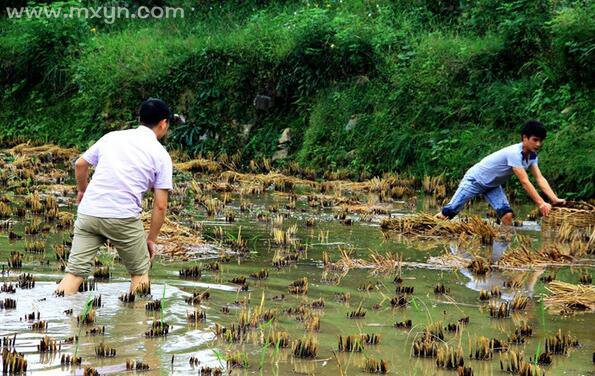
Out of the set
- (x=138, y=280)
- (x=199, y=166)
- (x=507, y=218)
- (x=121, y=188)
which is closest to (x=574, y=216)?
(x=507, y=218)

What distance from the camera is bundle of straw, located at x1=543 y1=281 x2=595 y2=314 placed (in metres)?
8.96

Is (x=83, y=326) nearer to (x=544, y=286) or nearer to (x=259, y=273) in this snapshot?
(x=259, y=273)

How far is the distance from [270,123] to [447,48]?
4.36m

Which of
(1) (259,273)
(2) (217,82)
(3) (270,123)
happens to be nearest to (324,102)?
(3) (270,123)

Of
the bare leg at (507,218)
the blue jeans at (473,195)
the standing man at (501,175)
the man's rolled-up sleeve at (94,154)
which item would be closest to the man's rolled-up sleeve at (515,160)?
the standing man at (501,175)

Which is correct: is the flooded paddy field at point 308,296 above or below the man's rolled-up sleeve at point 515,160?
below

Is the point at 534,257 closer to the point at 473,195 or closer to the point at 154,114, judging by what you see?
the point at 473,195

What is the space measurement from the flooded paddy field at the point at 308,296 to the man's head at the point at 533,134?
1.12 metres

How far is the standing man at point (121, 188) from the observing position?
26.9 ft

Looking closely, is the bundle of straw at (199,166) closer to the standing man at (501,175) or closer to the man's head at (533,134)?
the standing man at (501,175)

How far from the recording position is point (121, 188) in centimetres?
820

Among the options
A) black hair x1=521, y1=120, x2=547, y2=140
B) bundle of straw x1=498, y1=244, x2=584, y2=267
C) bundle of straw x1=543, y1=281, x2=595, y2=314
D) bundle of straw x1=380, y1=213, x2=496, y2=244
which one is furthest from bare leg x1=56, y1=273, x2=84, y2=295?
black hair x1=521, y1=120, x2=547, y2=140

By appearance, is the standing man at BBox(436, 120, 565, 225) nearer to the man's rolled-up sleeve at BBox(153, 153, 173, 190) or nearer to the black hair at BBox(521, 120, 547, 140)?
the black hair at BBox(521, 120, 547, 140)

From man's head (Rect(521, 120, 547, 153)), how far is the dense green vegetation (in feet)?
11.4
